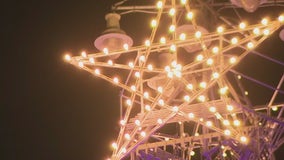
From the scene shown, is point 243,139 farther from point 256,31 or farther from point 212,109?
point 256,31

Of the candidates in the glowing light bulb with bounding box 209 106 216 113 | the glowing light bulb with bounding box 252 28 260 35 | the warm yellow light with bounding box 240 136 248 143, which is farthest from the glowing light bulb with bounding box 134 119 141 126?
the glowing light bulb with bounding box 252 28 260 35

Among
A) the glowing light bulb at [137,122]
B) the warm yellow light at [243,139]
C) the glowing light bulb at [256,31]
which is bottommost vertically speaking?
the warm yellow light at [243,139]

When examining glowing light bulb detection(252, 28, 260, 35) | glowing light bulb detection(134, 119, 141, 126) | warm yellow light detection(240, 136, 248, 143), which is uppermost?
glowing light bulb detection(252, 28, 260, 35)

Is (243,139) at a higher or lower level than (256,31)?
lower

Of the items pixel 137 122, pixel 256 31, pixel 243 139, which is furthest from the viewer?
pixel 137 122

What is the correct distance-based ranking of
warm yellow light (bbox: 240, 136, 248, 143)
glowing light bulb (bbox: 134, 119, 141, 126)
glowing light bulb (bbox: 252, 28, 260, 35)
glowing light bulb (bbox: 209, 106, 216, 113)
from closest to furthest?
glowing light bulb (bbox: 252, 28, 260, 35)
warm yellow light (bbox: 240, 136, 248, 143)
glowing light bulb (bbox: 209, 106, 216, 113)
glowing light bulb (bbox: 134, 119, 141, 126)

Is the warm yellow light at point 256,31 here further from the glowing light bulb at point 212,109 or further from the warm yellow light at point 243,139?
the warm yellow light at point 243,139

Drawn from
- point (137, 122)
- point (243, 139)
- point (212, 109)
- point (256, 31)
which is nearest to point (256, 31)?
point (256, 31)

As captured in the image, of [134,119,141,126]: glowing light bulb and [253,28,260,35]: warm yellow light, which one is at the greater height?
[253,28,260,35]: warm yellow light

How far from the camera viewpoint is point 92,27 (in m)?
8.64

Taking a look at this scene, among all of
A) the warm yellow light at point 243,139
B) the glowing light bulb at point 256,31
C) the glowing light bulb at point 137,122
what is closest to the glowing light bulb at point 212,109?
the warm yellow light at point 243,139

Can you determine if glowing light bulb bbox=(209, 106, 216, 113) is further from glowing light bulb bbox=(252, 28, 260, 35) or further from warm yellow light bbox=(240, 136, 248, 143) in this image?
glowing light bulb bbox=(252, 28, 260, 35)

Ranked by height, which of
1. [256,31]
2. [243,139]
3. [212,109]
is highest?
[256,31]

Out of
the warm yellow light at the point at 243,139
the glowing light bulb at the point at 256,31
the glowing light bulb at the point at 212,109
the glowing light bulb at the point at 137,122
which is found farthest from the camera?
the glowing light bulb at the point at 137,122
